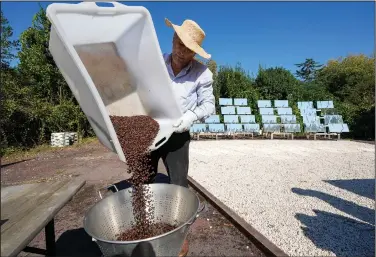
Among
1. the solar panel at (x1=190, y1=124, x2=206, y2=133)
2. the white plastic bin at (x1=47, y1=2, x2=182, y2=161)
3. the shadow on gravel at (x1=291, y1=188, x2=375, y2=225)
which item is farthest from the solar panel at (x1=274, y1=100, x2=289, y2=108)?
the white plastic bin at (x1=47, y1=2, x2=182, y2=161)

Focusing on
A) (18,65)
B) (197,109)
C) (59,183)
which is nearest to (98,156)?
(59,183)

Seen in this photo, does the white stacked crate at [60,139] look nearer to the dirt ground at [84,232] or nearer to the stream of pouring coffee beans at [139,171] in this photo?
the dirt ground at [84,232]

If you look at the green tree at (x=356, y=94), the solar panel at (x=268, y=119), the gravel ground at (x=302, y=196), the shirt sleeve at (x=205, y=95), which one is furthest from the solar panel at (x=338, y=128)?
the shirt sleeve at (x=205, y=95)

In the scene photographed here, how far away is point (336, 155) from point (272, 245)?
243 inches

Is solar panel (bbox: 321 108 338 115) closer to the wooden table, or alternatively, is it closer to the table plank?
the wooden table

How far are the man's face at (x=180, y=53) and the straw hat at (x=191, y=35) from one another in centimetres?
8

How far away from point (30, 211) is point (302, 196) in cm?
351

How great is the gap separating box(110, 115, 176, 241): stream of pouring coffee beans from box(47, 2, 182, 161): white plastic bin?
0.34 ft

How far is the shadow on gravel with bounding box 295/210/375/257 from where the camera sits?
2.52 metres

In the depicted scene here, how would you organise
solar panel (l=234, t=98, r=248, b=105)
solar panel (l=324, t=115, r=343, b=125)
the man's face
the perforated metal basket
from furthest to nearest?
solar panel (l=234, t=98, r=248, b=105)
solar panel (l=324, t=115, r=343, b=125)
the man's face
the perforated metal basket

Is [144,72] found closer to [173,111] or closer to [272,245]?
[173,111]

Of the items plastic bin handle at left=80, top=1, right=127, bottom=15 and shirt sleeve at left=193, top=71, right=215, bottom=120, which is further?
shirt sleeve at left=193, top=71, right=215, bottom=120

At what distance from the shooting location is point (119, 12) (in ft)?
6.02

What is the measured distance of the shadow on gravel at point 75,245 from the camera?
8.60 feet
